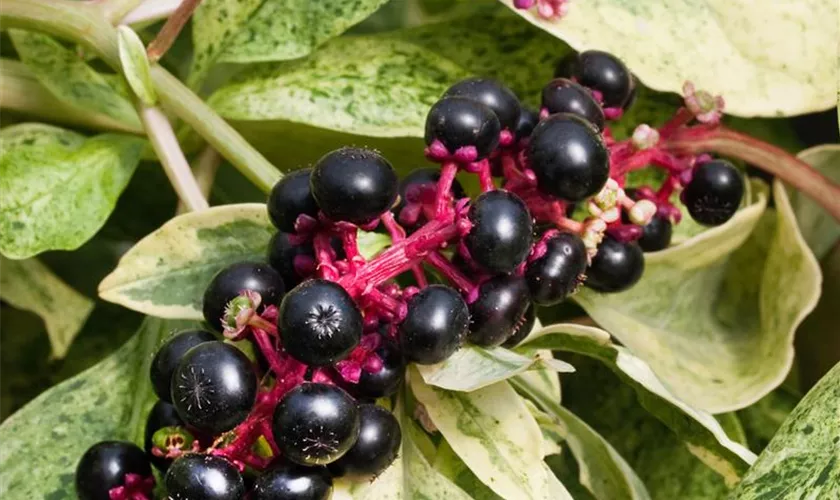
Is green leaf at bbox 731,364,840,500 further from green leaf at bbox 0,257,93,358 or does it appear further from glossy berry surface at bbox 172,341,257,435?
green leaf at bbox 0,257,93,358

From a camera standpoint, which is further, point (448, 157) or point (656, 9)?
point (656, 9)

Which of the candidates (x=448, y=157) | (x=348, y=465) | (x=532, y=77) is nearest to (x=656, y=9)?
(x=532, y=77)

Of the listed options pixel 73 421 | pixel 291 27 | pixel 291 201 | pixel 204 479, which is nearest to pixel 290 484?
pixel 204 479

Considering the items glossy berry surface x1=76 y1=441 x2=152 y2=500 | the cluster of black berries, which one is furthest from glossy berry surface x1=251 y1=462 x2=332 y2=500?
glossy berry surface x1=76 y1=441 x2=152 y2=500

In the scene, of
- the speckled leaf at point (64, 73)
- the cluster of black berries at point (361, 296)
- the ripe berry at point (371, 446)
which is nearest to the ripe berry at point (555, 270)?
the cluster of black berries at point (361, 296)

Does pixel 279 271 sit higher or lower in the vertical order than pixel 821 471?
higher

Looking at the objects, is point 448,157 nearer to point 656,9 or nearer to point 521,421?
point 521,421

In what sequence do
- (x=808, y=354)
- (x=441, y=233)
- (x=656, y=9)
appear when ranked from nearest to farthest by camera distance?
(x=441, y=233) → (x=656, y=9) → (x=808, y=354)

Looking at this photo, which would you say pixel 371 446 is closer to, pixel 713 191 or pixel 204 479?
pixel 204 479
